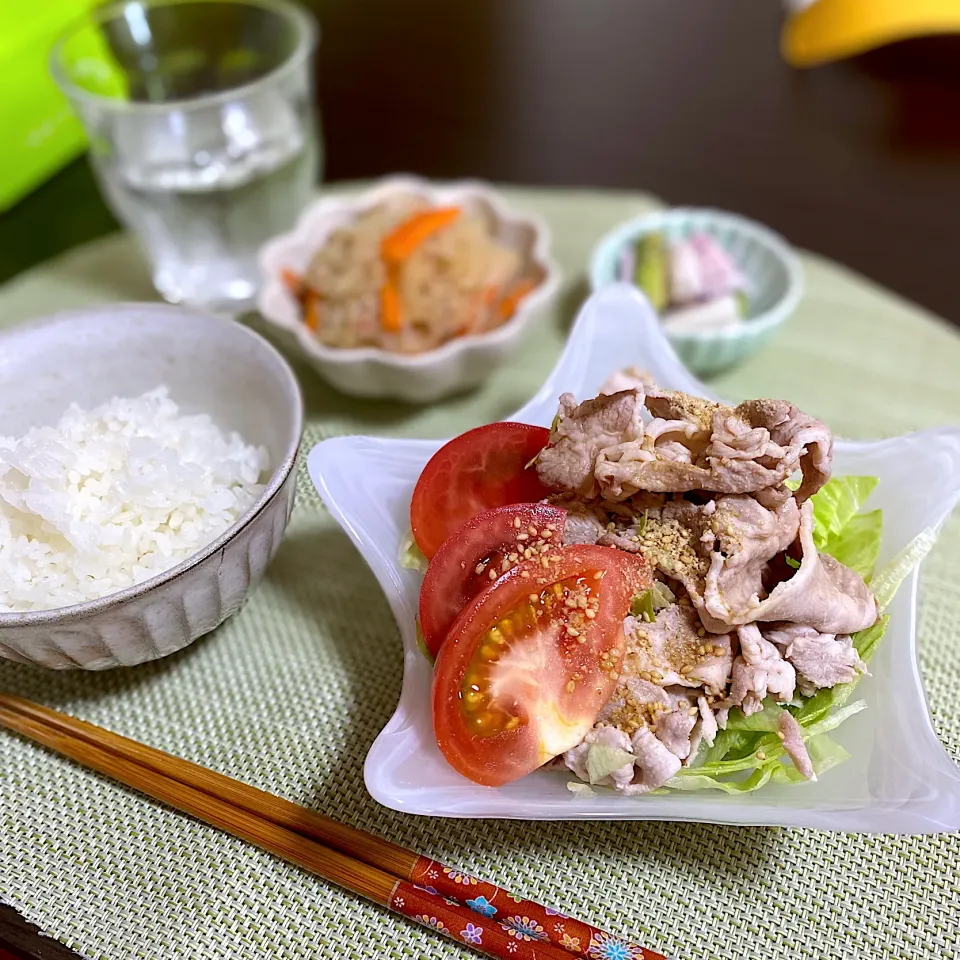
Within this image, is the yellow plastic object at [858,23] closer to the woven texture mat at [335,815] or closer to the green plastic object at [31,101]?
the woven texture mat at [335,815]

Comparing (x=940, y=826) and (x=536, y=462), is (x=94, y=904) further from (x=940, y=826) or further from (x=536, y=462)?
(x=940, y=826)

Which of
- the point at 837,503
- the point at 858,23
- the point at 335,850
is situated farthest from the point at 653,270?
the point at 858,23

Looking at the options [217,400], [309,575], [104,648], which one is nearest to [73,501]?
[104,648]

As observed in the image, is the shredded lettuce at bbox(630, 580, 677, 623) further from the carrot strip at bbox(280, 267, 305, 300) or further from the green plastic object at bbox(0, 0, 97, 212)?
the green plastic object at bbox(0, 0, 97, 212)

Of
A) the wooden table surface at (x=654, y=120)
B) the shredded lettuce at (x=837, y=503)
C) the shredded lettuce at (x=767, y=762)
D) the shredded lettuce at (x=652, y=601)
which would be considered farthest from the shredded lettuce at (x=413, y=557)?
the wooden table surface at (x=654, y=120)

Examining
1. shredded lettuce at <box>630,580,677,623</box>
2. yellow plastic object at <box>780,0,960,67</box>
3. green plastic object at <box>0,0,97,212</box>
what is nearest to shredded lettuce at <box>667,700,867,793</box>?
shredded lettuce at <box>630,580,677,623</box>
